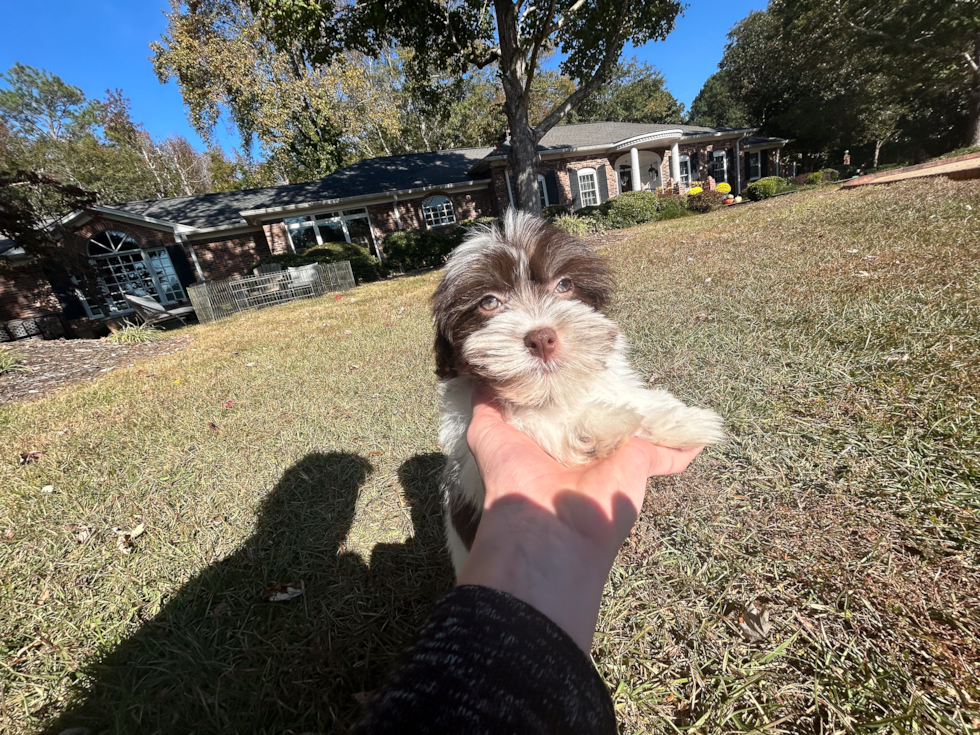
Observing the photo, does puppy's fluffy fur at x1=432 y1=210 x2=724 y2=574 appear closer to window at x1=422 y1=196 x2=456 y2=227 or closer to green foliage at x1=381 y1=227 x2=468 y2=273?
green foliage at x1=381 y1=227 x2=468 y2=273

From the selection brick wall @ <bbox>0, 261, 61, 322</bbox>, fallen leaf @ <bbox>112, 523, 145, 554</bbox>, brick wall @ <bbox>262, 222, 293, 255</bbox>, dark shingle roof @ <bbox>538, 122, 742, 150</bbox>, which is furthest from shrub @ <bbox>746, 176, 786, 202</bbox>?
brick wall @ <bbox>0, 261, 61, 322</bbox>

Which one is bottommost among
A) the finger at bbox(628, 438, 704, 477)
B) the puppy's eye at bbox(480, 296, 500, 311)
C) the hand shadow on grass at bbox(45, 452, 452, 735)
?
the hand shadow on grass at bbox(45, 452, 452, 735)

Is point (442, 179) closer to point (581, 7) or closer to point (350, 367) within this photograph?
point (581, 7)

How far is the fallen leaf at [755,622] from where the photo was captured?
1688 mm

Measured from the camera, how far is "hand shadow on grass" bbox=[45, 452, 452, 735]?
182cm

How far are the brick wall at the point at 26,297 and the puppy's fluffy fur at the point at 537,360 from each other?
2748 cm

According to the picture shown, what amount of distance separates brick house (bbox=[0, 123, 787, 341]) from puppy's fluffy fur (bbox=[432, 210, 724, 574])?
2309 centimetres

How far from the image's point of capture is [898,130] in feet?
126

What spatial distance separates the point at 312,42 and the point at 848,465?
1805cm

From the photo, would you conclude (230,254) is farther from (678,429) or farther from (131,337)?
(678,429)

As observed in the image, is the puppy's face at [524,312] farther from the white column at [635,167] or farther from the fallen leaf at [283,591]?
the white column at [635,167]

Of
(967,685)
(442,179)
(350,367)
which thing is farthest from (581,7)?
(967,685)

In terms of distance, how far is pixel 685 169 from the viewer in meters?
29.0

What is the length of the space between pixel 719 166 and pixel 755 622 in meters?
37.1
